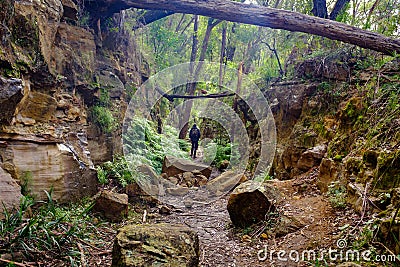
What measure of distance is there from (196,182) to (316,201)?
427 centimetres

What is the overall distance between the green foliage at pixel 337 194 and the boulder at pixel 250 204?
86 centimetres

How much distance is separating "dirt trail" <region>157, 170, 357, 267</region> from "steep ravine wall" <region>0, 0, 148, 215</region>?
6.76 ft

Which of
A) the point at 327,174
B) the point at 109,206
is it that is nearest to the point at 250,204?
the point at 327,174

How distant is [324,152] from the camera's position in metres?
5.81

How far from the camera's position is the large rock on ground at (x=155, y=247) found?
2.61 m

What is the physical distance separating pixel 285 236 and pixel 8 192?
3.76 meters

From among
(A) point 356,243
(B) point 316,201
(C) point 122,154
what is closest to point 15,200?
(C) point 122,154

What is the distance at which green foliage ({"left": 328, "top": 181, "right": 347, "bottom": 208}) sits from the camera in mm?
3702

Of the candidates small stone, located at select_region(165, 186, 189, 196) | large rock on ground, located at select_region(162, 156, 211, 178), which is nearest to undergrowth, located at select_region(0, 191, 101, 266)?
small stone, located at select_region(165, 186, 189, 196)

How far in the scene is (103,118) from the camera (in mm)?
6551

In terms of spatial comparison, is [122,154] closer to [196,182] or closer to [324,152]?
[196,182]

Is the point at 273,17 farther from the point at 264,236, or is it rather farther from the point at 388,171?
the point at 264,236

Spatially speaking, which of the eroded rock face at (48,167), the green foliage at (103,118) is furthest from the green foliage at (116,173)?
the green foliage at (103,118)

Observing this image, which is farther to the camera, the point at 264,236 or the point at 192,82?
the point at 192,82
